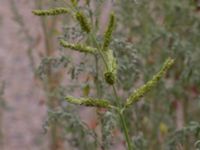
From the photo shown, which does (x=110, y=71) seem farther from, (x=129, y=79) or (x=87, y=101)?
(x=129, y=79)

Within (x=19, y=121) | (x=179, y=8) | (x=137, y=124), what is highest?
(x=179, y=8)

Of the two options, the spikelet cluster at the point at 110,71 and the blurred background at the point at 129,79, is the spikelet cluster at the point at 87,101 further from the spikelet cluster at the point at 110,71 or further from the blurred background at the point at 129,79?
the blurred background at the point at 129,79

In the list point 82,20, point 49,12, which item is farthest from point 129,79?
point 82,20

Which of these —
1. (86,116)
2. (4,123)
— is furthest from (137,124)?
(4,123)

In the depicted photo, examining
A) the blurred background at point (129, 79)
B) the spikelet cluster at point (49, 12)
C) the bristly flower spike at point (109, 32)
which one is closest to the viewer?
the bristly flower spike at point (109, 32)

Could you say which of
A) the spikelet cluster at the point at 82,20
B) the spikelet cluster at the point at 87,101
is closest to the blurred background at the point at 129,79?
the spikelet cluster at the point at 82,20

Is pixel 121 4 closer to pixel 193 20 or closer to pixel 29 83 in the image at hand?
pixel 193 20

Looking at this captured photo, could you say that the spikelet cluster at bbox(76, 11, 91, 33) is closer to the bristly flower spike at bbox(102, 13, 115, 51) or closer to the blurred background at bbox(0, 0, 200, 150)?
the bristly flower spike at bbox(102, 13, 115, 51)

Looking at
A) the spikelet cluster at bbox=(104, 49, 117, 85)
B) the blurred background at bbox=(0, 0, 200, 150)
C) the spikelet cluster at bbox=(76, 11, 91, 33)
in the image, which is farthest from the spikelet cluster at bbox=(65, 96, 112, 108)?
the blurred background at bbox=(0, 0, 200, 150)
